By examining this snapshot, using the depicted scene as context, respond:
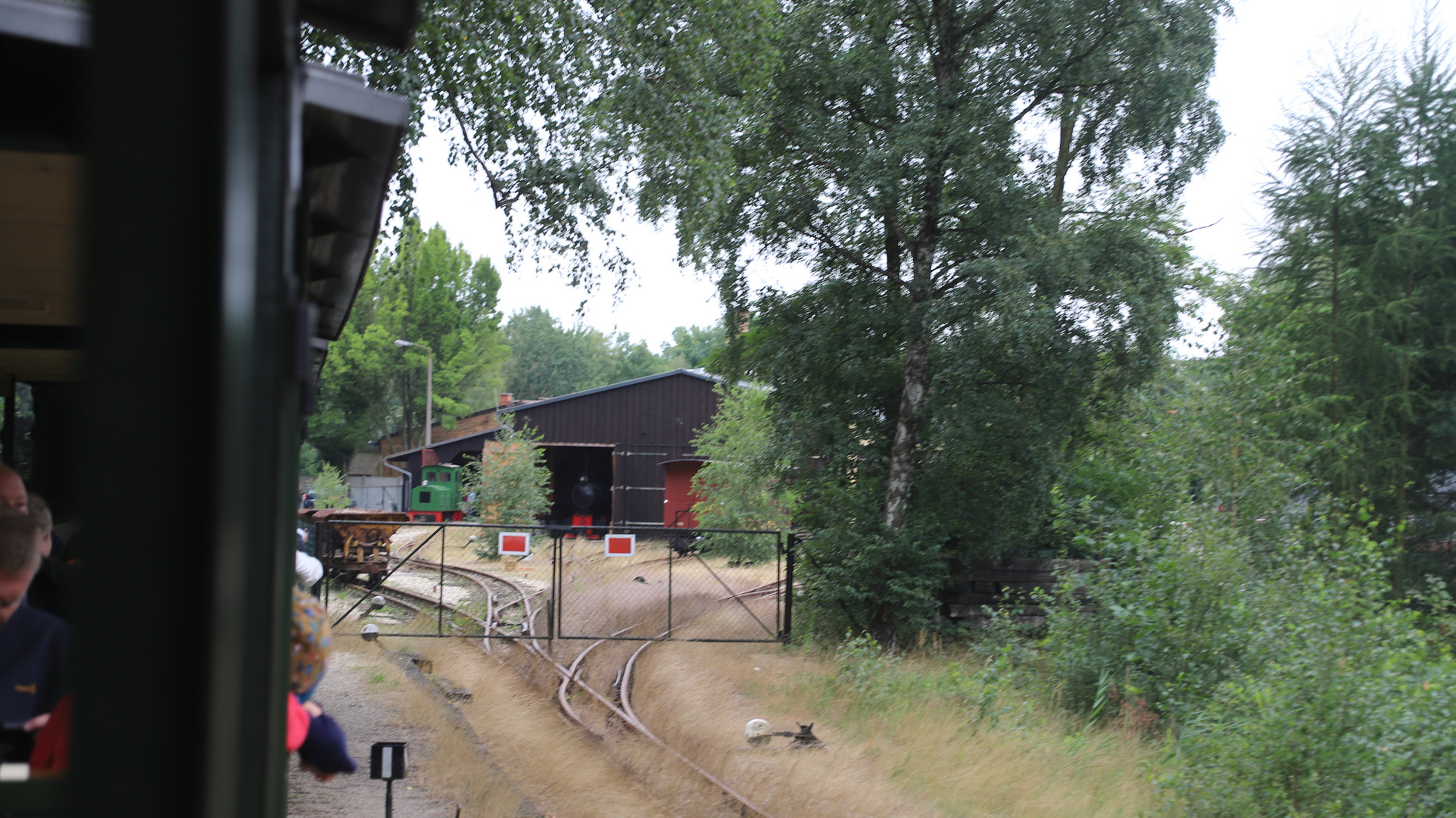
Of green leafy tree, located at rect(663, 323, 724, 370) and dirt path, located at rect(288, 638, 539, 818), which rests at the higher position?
green leafy tree, located at rect(663, 323, 724, 370)

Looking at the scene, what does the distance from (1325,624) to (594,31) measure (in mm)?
8461

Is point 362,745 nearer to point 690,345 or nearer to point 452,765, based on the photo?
point 452,765

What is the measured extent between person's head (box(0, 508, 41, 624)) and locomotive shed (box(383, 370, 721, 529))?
34412 mm

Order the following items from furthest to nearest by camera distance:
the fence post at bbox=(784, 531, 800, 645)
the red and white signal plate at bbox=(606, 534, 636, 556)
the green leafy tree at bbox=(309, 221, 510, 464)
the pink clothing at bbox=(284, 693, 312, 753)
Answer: the green leafy tree at bbox=(309, 221, 510, 464)
the fence post at bbox=(784, 531, 800, 645)
the red and white signal plate at bbox=(606, 534, 636, 556)
the pink clothing at bbox=(284, 693, 312, 753)

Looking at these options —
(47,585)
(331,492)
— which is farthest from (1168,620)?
(331,492)

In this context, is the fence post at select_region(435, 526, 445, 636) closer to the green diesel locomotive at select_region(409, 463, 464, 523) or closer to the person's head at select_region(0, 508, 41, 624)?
the person's head at select_region(0, 508, 41, 624)

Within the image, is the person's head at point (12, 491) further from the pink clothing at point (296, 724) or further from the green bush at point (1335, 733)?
the green bush at point (1335, 733)

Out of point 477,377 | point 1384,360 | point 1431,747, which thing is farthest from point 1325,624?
point 477,377

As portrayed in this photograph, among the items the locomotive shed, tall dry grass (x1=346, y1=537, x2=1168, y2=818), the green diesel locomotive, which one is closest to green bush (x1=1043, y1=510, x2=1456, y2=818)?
tall dry grass (x1=346, y1=537, x2=1168, y2=818)

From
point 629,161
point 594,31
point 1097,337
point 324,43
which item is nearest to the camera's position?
point 324,43

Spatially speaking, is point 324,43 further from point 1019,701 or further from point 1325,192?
point 1325,192

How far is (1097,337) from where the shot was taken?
14.1 m

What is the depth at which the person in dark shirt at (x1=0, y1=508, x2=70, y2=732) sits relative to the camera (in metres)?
2.37

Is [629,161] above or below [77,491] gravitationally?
above
